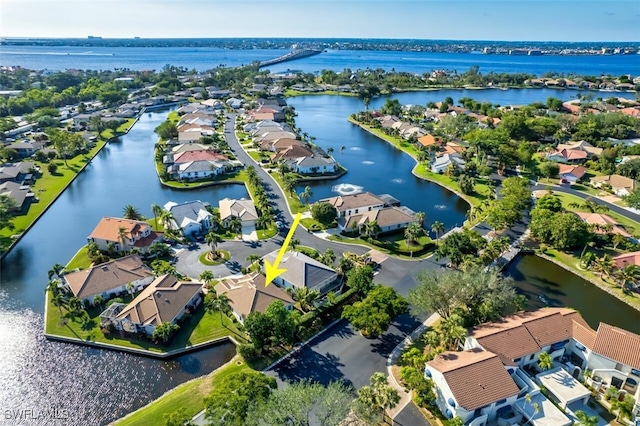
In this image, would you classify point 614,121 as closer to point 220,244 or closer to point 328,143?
point 328,143

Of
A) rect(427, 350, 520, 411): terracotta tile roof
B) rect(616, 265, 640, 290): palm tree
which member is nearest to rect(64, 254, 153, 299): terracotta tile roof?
rect(427, 350, 520, 411): terracotta tile roof

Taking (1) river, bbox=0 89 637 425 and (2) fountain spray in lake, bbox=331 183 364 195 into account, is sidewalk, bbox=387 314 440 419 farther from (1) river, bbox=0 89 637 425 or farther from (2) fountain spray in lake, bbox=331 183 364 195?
(2) fountain spray in lake, bbox=331 183 364 195

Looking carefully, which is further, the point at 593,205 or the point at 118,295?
the point at 593,205

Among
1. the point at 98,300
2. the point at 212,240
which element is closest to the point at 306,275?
the point at 212,240

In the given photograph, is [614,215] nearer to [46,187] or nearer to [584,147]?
[584,147]

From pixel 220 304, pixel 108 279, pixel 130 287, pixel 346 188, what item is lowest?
pixel 130 287

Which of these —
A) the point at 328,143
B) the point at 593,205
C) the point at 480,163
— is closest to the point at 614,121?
the point at 480,163

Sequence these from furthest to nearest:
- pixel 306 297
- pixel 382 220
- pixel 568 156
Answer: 1. pixel 568 156
2. pixel 382 220
3. pixel 306 297
